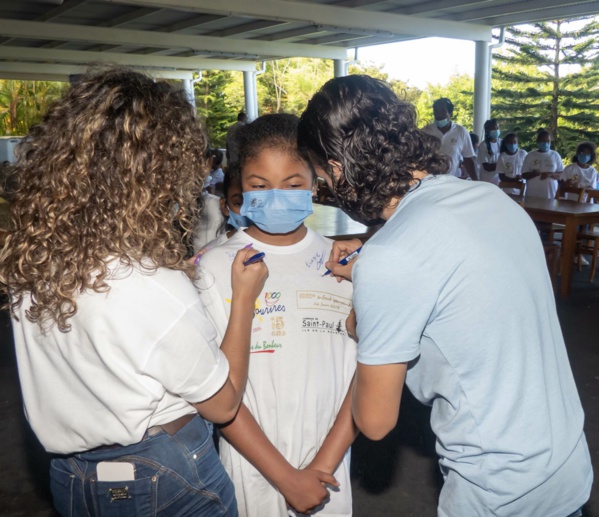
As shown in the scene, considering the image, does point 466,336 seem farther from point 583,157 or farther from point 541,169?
point 541,169

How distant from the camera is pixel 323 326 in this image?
1.52 metres

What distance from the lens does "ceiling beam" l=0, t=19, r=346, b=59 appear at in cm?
1100

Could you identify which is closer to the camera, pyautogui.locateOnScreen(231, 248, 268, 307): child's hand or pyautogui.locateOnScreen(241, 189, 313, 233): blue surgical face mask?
pyautogui.locateOnScreen(231, 248, 268, 307): child's hand

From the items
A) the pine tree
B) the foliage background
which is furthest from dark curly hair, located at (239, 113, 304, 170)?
the pine tree

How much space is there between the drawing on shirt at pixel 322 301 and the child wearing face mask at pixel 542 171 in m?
6.38

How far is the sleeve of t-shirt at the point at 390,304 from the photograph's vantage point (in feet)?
3.20

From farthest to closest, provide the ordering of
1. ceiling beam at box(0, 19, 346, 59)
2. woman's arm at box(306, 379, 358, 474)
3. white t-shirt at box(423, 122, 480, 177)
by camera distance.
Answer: ceiling beam at box(0, 19, 346, 59)
white t-shirt at box(423, 122, 480, 177)
woman's arm at box(306, 379, 358, 474)

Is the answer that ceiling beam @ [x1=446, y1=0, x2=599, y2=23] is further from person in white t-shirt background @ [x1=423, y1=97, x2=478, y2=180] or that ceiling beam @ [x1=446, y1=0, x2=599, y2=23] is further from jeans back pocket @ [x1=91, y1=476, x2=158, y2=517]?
jeans back pocket @ [x1=91, y1=476, x2=158, y2=517]

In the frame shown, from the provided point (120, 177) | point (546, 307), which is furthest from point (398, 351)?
point (120, 177)

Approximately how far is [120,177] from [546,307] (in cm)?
76

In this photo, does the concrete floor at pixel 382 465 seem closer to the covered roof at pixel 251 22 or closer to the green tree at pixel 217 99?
the covered roof at pixel 251 22

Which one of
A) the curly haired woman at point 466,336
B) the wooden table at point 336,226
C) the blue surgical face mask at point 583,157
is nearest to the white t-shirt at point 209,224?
the wooden table at point 336,226

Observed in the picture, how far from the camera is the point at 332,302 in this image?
1.56 meters

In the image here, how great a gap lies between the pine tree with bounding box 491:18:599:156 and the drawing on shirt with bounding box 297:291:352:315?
18.3 metres
